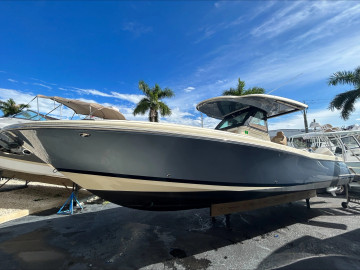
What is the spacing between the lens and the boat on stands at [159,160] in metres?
2.65

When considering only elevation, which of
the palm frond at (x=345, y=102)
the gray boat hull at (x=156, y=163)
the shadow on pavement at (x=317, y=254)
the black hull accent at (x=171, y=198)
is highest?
the palm frond at (x=345, y=102)

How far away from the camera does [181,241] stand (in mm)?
3514

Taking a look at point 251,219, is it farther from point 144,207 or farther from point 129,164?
point 129,164

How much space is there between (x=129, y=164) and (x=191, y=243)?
1909 mm

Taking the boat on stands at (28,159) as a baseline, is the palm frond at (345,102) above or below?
above

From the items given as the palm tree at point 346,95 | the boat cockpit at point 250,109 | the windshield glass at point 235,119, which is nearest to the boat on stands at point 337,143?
the boat cockpit at point 250,109

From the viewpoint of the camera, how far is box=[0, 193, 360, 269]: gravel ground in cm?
279

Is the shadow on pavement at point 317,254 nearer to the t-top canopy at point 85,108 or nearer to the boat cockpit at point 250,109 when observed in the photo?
Answer: the boat cockpit at point 250,109

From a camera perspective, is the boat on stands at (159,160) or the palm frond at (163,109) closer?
the boat on stands at (159,160)

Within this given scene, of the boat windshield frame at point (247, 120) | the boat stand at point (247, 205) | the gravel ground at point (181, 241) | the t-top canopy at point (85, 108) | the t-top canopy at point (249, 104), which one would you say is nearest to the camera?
the gravel ground at point (181, 241)

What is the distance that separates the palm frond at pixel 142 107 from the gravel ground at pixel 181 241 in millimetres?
14761

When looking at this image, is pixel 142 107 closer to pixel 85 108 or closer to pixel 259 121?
pixel 85 108

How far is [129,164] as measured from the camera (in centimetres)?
277

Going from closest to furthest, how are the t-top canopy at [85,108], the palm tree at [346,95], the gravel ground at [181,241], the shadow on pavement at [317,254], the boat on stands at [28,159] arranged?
the shadow on pavement at [317,254] → the gravel ground at [181,241] → the t-top canopy at [85,108] → the boat on stands at [28,159] → the palm tree at [346,95]
